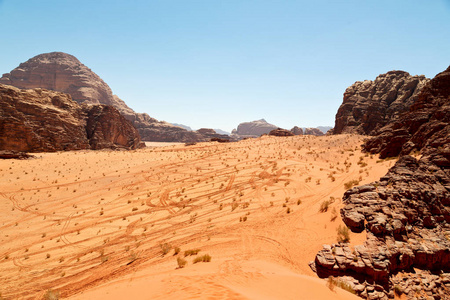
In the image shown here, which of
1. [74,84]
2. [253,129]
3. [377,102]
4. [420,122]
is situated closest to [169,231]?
[420,122]

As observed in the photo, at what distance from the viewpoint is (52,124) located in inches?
1382

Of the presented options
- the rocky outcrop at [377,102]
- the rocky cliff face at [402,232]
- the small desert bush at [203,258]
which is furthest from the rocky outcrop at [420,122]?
the rocky outcrop at [377,102]

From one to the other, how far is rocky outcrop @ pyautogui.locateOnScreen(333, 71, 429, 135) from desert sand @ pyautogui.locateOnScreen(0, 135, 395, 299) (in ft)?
72.7

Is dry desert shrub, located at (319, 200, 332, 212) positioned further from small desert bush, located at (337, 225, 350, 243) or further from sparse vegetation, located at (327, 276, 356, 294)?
sparse vegetation, located at (327, 276, 356, 294)

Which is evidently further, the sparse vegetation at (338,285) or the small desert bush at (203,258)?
the small desert bush at (203,258)

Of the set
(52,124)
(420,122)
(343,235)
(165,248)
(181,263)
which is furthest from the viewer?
(52,124)

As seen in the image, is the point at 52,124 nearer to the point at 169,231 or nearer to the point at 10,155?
the point at 10,155

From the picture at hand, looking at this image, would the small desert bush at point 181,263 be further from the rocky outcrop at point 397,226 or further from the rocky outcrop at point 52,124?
the rocky outcrop at point 52,124

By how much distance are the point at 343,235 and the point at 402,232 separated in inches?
72.2

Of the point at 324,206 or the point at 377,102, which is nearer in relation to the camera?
the point at 324,206

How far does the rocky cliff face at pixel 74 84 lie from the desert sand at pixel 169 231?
7586cm

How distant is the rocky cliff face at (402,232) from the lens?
222 inches

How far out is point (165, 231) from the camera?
30.7 feet

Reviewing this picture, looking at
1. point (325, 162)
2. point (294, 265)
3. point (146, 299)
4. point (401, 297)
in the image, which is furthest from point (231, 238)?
point (325, 162)
